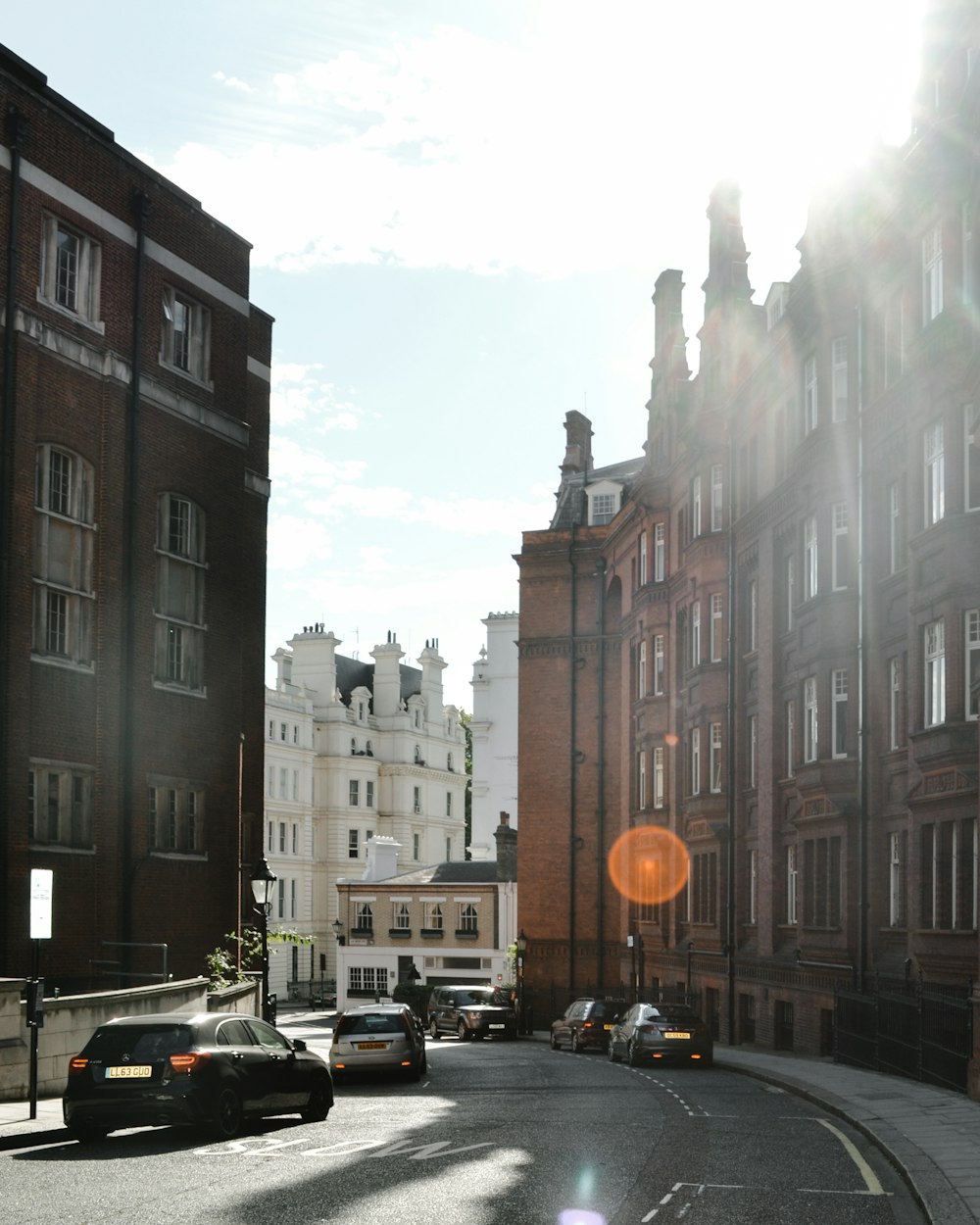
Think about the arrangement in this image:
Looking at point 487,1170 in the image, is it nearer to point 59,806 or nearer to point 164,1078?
point 164,1078

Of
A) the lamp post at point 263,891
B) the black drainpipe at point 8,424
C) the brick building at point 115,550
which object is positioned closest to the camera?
the black drainpipe at point 8,424

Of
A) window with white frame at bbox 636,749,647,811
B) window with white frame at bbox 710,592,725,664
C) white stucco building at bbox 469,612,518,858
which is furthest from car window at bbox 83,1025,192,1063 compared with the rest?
white stucco building at bbox 469,612,518,858

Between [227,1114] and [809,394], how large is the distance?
24.4 m

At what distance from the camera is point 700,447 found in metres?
46.9

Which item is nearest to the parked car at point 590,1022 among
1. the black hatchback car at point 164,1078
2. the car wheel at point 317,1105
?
the car wheel at point 317,1105

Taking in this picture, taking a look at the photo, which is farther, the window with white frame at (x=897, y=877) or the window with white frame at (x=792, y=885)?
the window with white frame at (x=792, y=885)

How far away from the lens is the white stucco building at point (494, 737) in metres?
88.4

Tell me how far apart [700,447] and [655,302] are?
40.6ft

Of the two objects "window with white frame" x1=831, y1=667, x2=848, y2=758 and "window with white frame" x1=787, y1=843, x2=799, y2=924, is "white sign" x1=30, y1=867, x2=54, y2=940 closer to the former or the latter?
"window with white frame" x1=831, y1=667, x2=848, y2=758

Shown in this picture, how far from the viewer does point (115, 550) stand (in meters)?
29.4

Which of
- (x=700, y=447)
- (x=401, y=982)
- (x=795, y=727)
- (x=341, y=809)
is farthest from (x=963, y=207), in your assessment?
(x=341, y=809)

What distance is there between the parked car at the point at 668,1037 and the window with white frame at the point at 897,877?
4.34 metres

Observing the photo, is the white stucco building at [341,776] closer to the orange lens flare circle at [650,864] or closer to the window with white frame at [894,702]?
the orange lens flare circle at [650,864]

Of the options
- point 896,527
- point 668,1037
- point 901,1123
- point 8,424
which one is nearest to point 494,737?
point 668,1037
